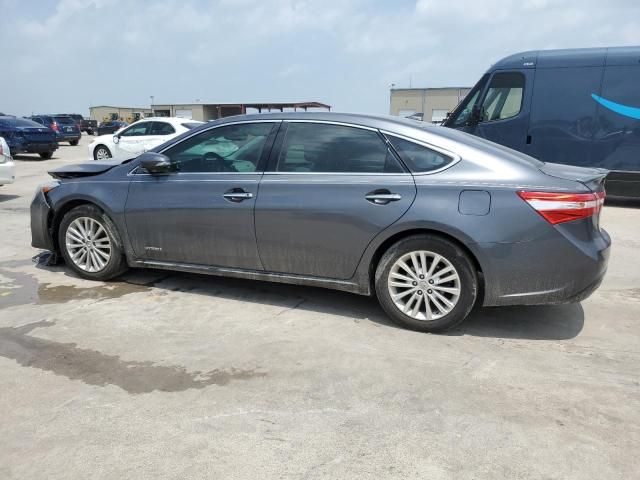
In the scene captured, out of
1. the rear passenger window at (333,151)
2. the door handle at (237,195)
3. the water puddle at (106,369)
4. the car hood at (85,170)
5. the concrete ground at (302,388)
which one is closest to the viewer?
Answer: the concrete ground at (302,388)

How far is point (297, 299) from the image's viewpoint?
14.6 ft

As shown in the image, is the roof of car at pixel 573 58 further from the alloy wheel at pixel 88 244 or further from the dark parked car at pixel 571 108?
the alloy wheel at pixel 88 244

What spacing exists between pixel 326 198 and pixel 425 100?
42.6 meters

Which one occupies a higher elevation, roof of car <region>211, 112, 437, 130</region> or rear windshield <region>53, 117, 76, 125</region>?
rear windshield <region>53, 117, 76, 125</region>

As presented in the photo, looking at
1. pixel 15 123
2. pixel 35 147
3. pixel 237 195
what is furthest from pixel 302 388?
pixel 15 123

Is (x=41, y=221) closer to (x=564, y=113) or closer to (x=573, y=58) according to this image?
(x=564, y=113)

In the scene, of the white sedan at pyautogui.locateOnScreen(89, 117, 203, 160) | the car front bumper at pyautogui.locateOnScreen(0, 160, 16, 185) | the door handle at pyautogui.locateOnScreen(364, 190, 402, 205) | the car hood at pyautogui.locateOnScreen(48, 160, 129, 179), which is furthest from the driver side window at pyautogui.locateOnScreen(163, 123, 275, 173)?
the white sedan at pyautogui.locateOnScreen(89, 117, 203, 160)

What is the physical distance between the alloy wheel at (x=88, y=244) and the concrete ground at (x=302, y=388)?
0.91 ft

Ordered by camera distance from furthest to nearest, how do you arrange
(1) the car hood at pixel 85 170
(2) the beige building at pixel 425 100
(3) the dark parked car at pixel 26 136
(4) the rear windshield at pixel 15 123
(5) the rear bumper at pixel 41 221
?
(2) the beige building at pixel 425 100, (4) the rear windshield at pixel 15 123, (3) the dark parked car at pixel 26 136, (5) the rear bumper at pixel 41 221, (1) the car hood at pixel 85 170

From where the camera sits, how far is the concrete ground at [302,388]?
7.72ft

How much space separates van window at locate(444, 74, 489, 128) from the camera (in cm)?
982

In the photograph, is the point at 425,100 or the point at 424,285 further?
the point at 425,100

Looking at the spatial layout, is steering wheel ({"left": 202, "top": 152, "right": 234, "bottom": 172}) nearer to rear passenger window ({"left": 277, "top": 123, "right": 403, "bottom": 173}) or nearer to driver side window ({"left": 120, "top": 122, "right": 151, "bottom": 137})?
rear passenger window ({"left": 277, "top": 123, "right": 403, "bottom": 173})

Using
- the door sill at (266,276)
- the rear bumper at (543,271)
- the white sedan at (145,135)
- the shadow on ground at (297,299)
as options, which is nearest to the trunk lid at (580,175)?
the rear bumper at (543,271)
